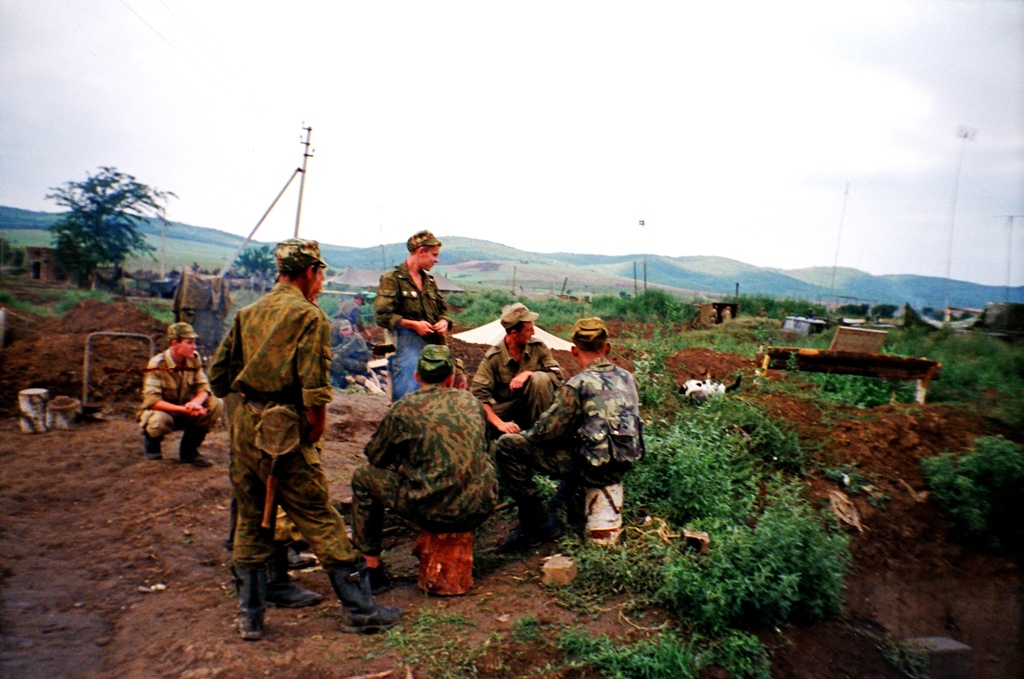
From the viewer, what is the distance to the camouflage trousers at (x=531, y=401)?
230 inches

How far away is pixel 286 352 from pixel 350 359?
1061 centimetres

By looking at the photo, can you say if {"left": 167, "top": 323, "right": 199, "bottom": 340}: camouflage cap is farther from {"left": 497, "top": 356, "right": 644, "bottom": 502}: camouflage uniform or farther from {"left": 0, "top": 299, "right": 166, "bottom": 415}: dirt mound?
{"left": 497, "top": 356, "right": 644, "bottom": 502}: camouflage uniform

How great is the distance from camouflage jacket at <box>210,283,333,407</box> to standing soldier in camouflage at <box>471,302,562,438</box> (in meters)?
2.10

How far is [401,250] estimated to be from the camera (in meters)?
125

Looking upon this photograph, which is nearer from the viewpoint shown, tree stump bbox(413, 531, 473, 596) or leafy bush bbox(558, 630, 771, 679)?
leafy bush bbox(558, 630, 771, 679)

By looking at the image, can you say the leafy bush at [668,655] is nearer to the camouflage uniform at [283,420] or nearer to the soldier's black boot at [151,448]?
the camouflage uniform at [283,420]

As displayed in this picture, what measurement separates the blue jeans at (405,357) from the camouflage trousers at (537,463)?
4.71 ft

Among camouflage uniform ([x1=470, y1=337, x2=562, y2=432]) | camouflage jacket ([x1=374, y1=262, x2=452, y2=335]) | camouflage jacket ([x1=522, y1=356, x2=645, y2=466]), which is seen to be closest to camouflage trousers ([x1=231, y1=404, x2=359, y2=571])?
camouflage jacket ([x1=522, y1=356, x2=645, y2=466])

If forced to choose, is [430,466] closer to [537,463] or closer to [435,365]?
[435,365]

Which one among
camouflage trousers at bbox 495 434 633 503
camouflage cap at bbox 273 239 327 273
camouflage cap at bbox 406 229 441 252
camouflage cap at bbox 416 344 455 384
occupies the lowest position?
camouflage trousers at bbox 495 434 633 503

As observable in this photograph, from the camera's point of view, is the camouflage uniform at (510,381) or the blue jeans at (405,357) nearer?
the camouflage uniform at (510,381)

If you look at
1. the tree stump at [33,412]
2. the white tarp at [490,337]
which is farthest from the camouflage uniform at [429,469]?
the white tarp at [490,337]

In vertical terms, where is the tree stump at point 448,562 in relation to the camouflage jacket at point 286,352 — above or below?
below

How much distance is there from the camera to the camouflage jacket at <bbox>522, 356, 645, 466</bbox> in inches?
186
